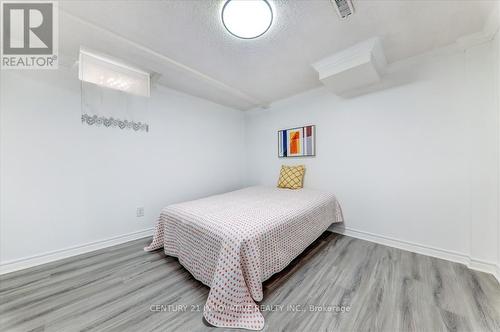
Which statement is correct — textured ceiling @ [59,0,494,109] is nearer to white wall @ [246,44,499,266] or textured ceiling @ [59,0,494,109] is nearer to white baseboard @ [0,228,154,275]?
white wall @ [246,44,499,266]

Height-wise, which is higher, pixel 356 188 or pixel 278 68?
pixel 278 68

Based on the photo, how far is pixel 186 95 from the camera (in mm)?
3027

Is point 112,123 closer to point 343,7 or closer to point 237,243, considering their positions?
point 237,243

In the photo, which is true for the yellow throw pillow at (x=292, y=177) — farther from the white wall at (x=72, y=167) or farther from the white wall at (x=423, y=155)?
the white wall at (x=72, y=167)

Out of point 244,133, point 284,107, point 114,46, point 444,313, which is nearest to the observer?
point 444,313

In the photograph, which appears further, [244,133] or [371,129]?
[244,133]

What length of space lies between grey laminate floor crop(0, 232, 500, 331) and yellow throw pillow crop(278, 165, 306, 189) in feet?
3.96

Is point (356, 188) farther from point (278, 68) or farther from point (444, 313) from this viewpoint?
point (278, 68)

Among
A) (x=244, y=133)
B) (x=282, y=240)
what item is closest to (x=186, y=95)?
(x=244, y=133)

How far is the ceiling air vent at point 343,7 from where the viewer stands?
52.8 inches

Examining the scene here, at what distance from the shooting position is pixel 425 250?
1.97m

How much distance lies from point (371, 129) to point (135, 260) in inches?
128

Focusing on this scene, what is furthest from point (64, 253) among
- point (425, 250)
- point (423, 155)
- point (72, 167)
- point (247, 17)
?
point (423, 155)

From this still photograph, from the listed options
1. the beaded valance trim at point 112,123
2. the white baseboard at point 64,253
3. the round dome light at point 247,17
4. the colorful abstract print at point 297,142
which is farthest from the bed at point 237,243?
the round dome light at point 247,17
